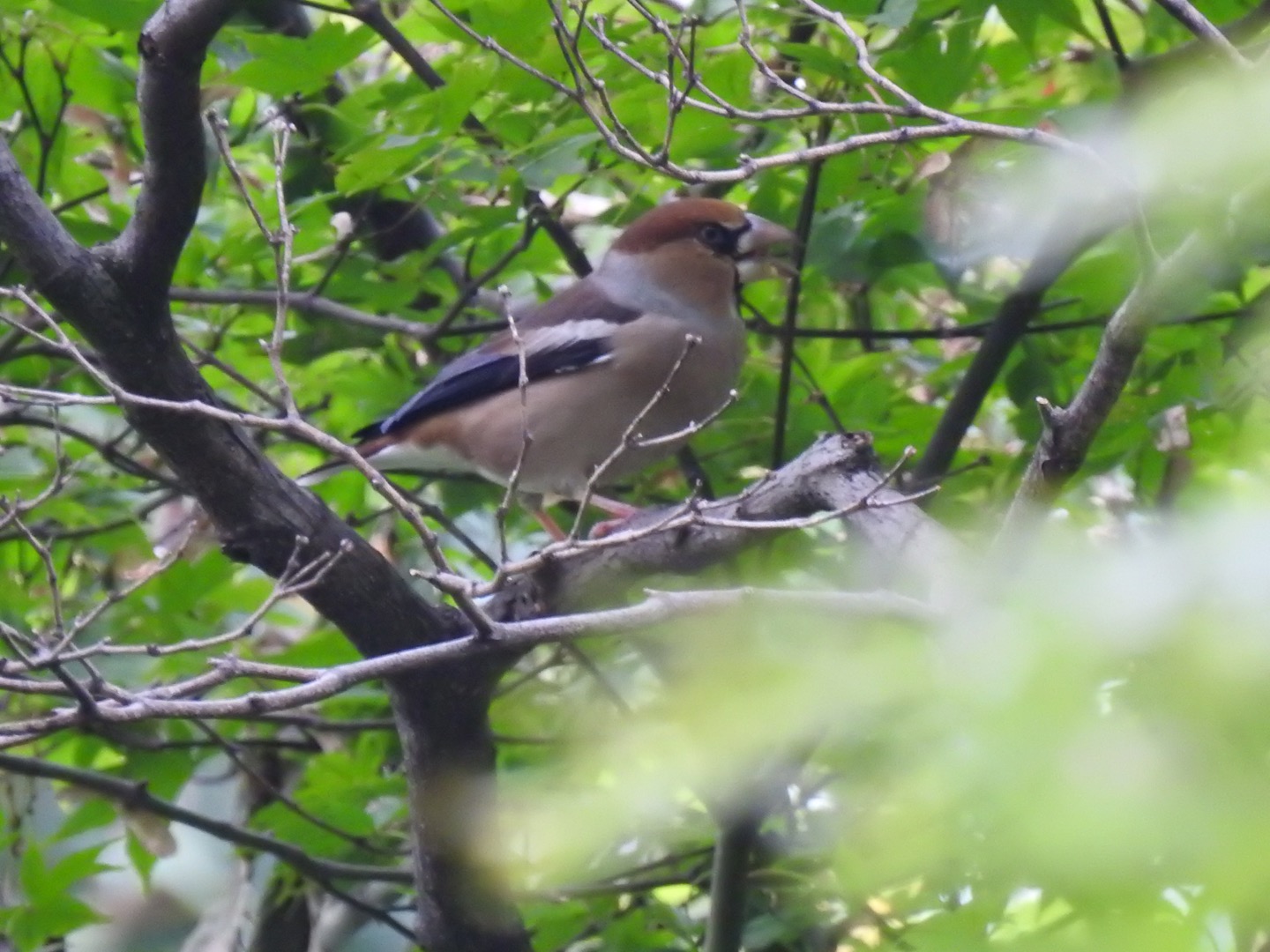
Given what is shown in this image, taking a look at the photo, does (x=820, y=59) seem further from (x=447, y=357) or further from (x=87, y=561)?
(x=87, y=561)

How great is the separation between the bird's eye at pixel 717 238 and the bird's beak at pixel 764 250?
7 cm

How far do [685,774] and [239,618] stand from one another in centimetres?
397

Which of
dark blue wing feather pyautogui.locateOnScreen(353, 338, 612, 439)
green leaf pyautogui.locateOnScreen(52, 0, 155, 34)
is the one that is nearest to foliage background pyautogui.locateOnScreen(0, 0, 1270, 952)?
green leaf pyautogui.locateOnScreen(52, 0, 155, 34)

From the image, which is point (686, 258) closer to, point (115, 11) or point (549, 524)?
point (549, 524)

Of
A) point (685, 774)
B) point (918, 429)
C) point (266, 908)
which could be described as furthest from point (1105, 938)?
point (266, 908)

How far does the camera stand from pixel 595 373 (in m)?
4.86

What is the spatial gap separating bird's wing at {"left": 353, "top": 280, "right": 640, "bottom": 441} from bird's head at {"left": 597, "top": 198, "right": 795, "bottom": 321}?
13cm

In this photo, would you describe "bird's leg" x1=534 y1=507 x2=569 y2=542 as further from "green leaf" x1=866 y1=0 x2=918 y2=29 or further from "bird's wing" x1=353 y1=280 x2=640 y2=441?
"green leaf" x1=866 y1=0 x2=918 y2=29

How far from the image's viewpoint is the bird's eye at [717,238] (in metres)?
4.86

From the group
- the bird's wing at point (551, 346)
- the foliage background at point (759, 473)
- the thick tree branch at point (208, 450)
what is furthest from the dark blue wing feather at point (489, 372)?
the thick tree branch at point (208, 450)

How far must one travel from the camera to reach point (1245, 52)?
126 inches

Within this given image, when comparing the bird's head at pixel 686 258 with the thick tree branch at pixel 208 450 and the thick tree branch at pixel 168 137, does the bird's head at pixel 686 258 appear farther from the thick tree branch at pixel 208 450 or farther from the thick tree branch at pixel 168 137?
the thick tree branch at pixel 168 137

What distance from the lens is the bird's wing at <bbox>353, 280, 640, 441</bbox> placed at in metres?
4.82

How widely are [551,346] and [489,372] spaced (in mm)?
228
